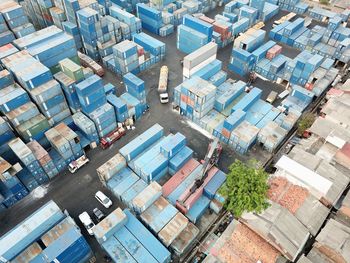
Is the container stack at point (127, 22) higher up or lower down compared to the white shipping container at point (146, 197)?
higher up

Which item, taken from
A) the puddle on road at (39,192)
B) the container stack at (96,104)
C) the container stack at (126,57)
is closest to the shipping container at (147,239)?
the puddle on road at (39,192)

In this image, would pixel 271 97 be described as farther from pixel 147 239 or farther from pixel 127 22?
pixel 127 22

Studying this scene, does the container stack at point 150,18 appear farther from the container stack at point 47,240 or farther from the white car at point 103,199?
the container stack at point 47,240

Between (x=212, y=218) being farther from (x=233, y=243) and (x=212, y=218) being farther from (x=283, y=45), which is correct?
(x=283, y=45)

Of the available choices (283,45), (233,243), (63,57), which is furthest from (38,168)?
(283,45)

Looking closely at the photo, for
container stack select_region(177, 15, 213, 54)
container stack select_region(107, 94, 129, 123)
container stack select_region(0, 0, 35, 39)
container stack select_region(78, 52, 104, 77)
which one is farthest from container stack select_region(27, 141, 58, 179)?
container stack select_region(177, 15, 213, 54)
